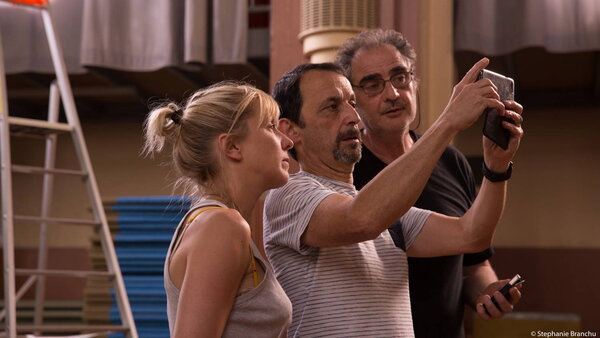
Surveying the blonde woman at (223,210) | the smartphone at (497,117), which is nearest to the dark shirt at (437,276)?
the smartphone at (497,117)

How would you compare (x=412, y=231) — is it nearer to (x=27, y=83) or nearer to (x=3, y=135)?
(x=3, y=135)

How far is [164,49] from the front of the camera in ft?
14.7

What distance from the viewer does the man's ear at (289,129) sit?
5.73 ft

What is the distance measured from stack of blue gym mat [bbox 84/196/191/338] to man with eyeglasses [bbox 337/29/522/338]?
2440mm

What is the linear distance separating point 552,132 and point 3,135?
3.21 metres

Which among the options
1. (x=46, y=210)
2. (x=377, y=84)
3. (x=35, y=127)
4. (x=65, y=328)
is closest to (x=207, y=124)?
(x=377, y=84)

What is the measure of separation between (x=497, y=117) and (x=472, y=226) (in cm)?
30

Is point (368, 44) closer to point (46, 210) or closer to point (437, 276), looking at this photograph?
point (437, 276)

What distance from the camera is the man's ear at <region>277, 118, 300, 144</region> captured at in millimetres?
1747

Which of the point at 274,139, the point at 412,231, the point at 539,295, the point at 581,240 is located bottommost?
the point at 539,295

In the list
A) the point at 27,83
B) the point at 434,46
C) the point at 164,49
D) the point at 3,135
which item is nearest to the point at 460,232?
the point at 434,46

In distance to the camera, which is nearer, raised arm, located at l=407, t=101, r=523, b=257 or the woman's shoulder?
the woman's shoulder

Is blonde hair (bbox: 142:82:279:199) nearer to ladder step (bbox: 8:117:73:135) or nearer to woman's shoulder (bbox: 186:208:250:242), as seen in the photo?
woman's shoulder (bbox: 186:208:250:242)

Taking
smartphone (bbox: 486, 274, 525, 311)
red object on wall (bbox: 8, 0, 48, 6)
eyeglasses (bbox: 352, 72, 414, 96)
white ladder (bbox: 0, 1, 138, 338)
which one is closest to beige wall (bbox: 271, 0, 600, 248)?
white ladder (bbox: 0, 1, 138, 338)
